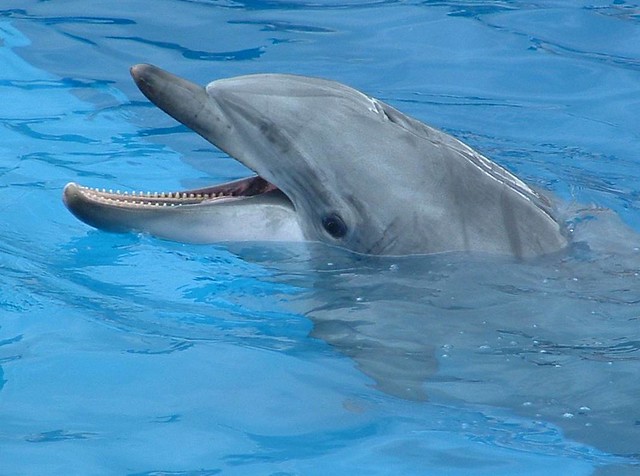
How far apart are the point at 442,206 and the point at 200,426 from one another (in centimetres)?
166

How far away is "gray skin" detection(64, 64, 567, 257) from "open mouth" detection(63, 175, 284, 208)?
0.05ft

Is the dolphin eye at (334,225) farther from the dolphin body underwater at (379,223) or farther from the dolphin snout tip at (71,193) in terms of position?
the dolphin snout tip at (71,193)

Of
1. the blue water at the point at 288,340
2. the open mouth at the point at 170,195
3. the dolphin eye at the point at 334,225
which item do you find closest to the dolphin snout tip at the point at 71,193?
the open mouth at the point at 170,195

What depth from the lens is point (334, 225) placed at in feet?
18.1

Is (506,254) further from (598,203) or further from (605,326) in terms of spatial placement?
(598,203)

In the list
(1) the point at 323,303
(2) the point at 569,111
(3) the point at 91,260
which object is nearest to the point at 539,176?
(2) the point at 569,111

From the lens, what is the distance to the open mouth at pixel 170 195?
5375 mm

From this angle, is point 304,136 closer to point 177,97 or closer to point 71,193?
point 177,97

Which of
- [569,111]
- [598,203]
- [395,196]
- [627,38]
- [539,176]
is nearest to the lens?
[395,196]

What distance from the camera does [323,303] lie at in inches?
216

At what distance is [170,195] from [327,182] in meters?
0.82

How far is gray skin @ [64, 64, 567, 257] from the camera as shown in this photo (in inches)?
213

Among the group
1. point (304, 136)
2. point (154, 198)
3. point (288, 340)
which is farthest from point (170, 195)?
point (288, 340)

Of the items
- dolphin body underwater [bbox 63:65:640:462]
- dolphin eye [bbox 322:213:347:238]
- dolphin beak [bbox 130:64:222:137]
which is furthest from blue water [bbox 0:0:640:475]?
dolphin beak [bbox 130:64:222:137]
